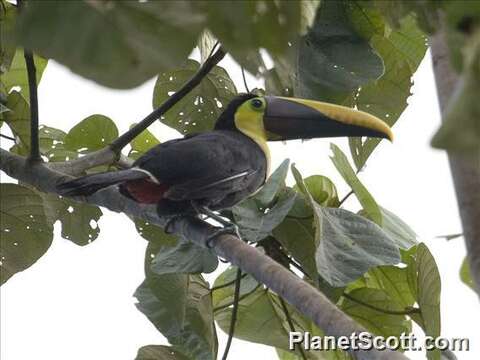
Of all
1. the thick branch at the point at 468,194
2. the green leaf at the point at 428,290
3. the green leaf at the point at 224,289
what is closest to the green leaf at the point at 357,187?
the green leaf at the point at 428,290

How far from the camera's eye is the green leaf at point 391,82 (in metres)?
2.08

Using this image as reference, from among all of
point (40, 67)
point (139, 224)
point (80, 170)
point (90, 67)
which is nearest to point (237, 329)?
point (139, 224)

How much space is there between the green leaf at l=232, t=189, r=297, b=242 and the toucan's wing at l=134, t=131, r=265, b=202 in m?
0.06

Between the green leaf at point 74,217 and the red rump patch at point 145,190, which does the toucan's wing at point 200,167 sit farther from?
the green leaf at point 74,217

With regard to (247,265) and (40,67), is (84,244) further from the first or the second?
(247,265)

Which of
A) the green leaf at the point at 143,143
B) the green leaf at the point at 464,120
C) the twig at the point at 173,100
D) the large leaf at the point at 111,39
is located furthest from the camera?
the green leaf at the point at 143,143

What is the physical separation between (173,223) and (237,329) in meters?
0.37

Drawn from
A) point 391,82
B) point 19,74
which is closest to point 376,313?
point 391,82

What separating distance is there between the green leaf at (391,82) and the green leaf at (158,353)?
621mm

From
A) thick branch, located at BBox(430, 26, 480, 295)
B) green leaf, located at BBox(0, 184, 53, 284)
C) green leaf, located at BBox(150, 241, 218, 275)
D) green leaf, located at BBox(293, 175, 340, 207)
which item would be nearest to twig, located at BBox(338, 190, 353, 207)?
green leaf, located at BBox(293, 175, 340, 207)

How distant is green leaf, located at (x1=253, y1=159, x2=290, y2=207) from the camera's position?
1960 mm

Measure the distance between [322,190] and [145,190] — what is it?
468 millimetres

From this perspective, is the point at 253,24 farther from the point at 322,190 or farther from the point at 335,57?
the point at 322,190

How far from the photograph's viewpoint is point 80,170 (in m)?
1.83
